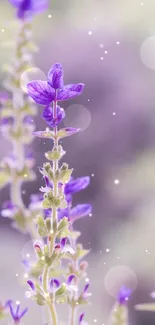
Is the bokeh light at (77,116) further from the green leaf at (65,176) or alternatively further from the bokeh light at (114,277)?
the green leaf at (65,176)

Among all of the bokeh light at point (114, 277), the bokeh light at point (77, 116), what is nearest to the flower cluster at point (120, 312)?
the bokeh light at point (114, 277)

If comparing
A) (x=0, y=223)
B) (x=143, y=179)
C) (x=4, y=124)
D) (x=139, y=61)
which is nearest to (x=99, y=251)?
(x=143, y=179)

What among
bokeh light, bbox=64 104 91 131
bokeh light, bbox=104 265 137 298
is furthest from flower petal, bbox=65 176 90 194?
bokeh light, bbox=64 104 91 131

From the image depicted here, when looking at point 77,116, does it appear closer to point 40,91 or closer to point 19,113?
point 19,113

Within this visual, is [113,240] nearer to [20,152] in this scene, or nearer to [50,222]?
[20,152]

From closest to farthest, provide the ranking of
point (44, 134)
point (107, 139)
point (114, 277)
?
point (44, 134) → point (114, 277) → point (107, 139)

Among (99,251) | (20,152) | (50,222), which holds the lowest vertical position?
(50,222)

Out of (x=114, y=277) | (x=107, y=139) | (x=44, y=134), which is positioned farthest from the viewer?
(x=107, y=139)

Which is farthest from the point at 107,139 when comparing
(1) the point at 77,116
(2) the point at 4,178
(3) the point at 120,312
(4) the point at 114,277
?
(3) the point at 120,312
